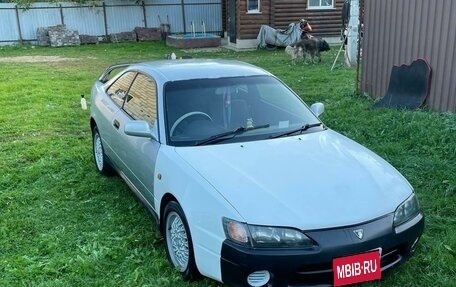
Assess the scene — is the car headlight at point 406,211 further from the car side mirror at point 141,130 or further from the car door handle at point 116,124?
the car door handle at point 116,124

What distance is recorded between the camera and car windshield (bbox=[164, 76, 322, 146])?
3.60 metres

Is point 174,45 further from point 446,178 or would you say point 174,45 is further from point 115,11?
point 446,178

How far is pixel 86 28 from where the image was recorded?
21.8m

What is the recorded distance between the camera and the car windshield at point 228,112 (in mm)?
3600

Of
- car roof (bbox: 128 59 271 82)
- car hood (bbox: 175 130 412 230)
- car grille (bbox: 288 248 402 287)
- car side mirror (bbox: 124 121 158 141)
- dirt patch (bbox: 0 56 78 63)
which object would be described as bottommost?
car grille (bbox: 288 248 402 287)

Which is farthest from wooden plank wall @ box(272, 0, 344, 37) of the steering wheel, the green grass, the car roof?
the steering wheel

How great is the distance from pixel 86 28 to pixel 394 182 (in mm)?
20943

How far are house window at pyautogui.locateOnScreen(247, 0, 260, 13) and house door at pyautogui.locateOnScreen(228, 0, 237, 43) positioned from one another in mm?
865

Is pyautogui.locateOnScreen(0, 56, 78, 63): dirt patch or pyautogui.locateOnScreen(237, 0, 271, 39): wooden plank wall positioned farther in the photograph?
pyautogui.locateOnScreen(237, 0, 271, 39): wooden plank wall

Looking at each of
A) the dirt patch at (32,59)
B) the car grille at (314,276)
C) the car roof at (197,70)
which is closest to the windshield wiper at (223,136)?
the car roof at (197,70)

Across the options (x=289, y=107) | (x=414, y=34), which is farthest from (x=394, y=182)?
(x=414, y=34)

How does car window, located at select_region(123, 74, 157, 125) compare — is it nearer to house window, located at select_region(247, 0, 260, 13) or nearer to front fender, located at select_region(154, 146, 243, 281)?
front fender, located at select_region(154, 146, 243, 281)

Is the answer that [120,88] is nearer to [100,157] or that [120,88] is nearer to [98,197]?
[100,157]

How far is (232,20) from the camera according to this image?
62.6ft
